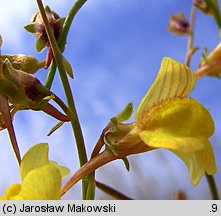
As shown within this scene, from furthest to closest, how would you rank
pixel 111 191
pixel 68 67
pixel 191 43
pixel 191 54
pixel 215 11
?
pixel 191 43, pixel 191 54, pixel 215 11, pixel 111 191, pixel 68 67

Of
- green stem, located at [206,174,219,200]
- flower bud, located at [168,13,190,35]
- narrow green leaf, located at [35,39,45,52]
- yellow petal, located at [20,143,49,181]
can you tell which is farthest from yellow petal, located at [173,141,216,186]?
flower bud, located at [168,13,190,35]

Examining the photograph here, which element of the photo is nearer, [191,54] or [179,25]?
[191,54]

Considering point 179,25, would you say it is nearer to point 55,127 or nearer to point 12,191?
point 55,127

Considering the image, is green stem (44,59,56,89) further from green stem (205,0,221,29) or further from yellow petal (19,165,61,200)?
green stem (205,0,221,29)

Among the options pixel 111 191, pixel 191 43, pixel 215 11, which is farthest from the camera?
pixel 191 43

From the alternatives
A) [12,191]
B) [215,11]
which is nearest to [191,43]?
[215,11]
